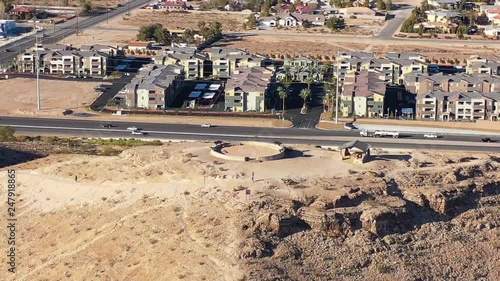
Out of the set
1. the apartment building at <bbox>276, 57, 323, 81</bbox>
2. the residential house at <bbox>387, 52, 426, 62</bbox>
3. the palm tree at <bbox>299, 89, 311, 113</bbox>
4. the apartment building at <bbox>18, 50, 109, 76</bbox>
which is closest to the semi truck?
the palm tree at <bbox>299, 89, 311, 113</bbox>

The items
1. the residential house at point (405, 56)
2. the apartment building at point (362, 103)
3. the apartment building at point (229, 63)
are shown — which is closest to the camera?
the apartment building at point (362, 103)

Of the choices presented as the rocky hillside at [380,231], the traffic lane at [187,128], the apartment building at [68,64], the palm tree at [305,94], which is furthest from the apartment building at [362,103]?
the rocky hillside at [380,231]

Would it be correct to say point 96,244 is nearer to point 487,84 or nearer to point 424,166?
point 424,166

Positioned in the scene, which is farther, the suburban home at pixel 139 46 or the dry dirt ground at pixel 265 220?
the suburban home at pixel 139 46

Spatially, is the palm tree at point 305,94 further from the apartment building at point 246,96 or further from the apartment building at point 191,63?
the apartment building at point 191,63

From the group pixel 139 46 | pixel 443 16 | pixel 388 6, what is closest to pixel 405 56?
pixel 139 46

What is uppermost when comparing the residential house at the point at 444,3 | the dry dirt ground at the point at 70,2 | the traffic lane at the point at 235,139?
the residential house at the point at 444,3

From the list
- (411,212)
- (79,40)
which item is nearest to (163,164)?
(411,212)

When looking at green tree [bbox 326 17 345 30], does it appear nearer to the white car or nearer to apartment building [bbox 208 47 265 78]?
apartment building [bbox 208 47 265 78]
